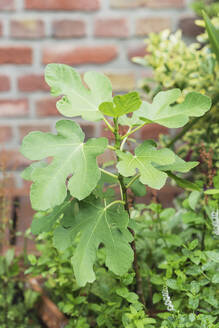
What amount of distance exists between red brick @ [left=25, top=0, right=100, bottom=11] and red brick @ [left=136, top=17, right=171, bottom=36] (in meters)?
0.18

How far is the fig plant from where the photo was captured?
2.48ft

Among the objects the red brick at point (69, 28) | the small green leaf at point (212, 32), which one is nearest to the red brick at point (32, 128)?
A: the red brick at point (69, 28)

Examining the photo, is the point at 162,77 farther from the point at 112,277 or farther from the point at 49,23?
the point at 112,277

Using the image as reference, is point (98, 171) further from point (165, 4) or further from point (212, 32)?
point (165, 4)

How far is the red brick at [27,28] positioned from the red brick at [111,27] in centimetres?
22

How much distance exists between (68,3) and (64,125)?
1.07 meters

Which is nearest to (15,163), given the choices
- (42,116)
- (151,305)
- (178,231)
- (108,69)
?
(42,116)

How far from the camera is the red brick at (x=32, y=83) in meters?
1.79

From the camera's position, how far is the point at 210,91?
4.62 feet

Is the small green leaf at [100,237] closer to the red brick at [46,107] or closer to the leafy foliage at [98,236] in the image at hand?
the leafy foliage at [98,236]

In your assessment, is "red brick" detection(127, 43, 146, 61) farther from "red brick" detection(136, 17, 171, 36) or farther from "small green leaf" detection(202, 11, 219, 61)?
"small green leaf" detection(202, 11, 219, 61)

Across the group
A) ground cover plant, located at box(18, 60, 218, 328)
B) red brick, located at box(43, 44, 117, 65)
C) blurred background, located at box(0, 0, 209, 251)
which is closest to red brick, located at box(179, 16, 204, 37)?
blurred background, located at box(0, 0, 209, 251)

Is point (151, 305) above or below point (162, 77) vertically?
below

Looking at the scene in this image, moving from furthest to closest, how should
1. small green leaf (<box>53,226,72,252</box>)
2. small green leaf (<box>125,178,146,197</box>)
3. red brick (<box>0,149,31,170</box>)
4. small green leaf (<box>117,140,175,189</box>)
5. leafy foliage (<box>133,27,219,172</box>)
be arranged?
red brick (<box>0,149,31,170</box>), leafy foliage (<box>133,27,219,172</box>), small green leaf (<box>125,178,146,197</box>), small green leaf (<box>53,226,72,252</box>), small green leaf (<box>117,140,175,189</box>)
